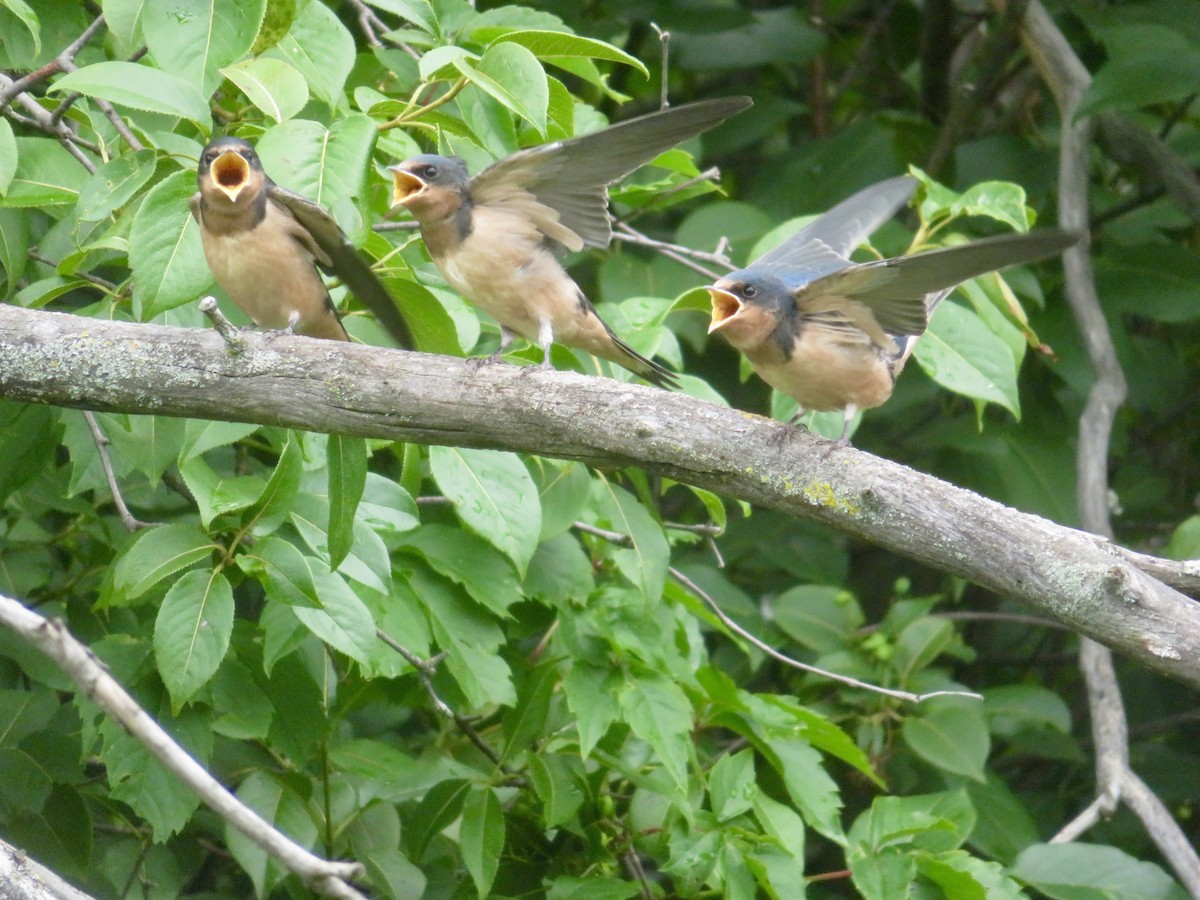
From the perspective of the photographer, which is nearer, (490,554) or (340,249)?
(340,249)

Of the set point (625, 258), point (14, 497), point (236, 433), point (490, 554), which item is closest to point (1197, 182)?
point (625, 258)

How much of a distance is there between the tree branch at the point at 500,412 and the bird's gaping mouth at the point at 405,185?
793mm

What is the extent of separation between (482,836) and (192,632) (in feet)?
3.25

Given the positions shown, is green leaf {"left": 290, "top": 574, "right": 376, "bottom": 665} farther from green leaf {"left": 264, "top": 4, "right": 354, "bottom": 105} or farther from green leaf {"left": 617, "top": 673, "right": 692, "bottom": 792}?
green leaf {"left": 264, "top": 4, "right": 354, "bottom": 105}

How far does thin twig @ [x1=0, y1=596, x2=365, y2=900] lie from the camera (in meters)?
1.50

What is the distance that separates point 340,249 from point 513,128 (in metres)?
0.57

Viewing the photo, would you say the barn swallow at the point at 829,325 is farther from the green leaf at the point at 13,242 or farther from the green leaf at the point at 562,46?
the green leaf at the point at 13,242

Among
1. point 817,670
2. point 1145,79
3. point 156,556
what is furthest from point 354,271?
point 1145,79

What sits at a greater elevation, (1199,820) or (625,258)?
(625,258)

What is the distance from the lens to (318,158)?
2.79 m

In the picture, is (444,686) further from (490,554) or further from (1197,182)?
(1197,182)

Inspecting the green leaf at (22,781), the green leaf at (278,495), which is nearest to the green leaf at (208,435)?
the green leaf at (278,495)

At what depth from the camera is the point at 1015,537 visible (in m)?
2.40

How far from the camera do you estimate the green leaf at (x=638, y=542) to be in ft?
11.3
